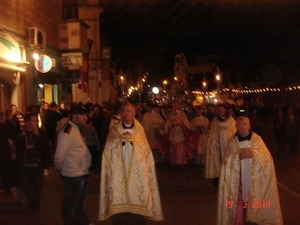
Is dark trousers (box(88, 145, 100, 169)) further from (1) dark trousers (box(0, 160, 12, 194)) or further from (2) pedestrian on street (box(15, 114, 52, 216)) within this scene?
(2) pedestrian on street (box(15, 114, 52, 216))

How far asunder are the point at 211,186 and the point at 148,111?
5.73m

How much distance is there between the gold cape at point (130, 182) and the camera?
7.12 m

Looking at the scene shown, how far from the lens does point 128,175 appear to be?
714 cm

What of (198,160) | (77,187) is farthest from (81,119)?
(198,160)

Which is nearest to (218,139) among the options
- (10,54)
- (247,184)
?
(247,184)

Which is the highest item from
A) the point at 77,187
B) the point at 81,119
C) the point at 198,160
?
the point at 81,119

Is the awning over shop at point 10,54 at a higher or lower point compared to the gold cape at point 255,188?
higher

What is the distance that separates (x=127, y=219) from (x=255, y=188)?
173 centimetres

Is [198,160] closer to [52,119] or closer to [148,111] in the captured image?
[148,111]

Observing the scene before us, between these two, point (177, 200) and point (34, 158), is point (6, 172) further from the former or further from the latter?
point (177, 200)

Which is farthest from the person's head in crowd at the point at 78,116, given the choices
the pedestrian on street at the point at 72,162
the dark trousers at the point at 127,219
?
the dark trousers at the point at 127,219

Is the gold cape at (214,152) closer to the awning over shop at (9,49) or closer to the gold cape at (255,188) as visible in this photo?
the gold cape at (255,188)

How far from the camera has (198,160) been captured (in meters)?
16.8

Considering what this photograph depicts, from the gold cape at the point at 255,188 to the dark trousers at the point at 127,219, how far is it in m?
1.08
